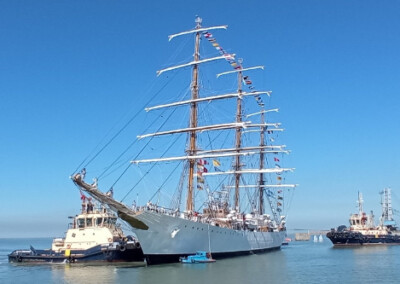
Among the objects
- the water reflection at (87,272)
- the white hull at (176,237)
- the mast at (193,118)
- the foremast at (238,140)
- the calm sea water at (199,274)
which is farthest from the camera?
the foremast at (238,140)

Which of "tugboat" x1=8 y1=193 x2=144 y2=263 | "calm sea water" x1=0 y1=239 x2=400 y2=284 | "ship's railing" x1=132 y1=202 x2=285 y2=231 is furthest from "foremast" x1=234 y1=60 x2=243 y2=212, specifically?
"calm sea water" x1=0 y1=239 x2=400 y2=284

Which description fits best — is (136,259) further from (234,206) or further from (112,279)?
(234,206)

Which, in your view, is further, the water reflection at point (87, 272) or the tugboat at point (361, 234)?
the tugboat at point (361, 234)

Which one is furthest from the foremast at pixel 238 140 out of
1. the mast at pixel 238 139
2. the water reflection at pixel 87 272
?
the water reflection at pixel 87 272

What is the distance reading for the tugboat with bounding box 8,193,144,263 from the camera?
51938mm

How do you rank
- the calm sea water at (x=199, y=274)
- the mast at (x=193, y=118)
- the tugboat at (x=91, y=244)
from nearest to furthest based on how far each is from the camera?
the calm sea water at (x=199, y=274) < the tugboat at (x=91, y=244) < the mast at (x=193, y=118)

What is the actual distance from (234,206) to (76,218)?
29.0 m

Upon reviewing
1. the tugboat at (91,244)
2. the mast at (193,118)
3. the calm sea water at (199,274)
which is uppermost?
the mast at (193,118)

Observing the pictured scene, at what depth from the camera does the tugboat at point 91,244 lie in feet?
170

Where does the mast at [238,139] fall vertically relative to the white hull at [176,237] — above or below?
above

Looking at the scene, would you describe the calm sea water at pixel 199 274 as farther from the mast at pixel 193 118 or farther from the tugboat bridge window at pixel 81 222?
the mast at pixel 193 118

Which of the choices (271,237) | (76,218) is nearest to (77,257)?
(76,218)

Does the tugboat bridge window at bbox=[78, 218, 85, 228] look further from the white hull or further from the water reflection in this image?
the white hull

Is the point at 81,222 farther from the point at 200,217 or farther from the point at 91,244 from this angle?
the point at 200,217
